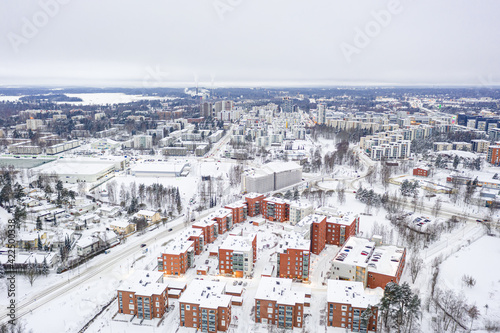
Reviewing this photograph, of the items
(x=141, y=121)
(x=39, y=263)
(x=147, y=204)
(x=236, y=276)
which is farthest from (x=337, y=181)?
(x=141, y=121)

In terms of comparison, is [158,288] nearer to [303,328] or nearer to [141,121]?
[303,328]

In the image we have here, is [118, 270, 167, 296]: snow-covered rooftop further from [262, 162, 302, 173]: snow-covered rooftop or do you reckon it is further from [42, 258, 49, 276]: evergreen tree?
[262, 162, 302, 173]: snow-covered rooftop

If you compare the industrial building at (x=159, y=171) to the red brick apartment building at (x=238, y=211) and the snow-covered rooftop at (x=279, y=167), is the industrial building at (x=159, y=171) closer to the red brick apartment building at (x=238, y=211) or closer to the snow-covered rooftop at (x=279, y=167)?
the snow-covered rooftop at (x=279, y=167)

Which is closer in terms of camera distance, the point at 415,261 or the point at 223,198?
the point at 415,261

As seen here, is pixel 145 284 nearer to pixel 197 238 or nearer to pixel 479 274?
pixel 197 238

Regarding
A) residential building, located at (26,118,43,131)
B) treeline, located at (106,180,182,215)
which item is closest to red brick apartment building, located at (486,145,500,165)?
treeline, located at (106,180,182,215)

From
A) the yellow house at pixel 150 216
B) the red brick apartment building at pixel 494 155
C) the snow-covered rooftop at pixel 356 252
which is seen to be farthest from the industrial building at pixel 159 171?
A: the red brick apartment building at pixel 494 155

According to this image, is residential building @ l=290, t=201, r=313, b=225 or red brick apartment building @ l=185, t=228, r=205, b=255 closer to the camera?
red brick apartment building @ l=185, t=228, r=205, b=255
